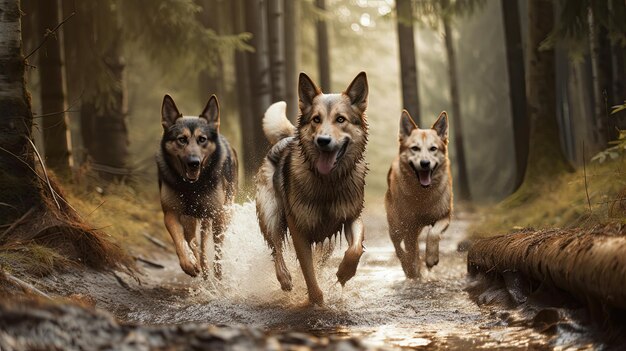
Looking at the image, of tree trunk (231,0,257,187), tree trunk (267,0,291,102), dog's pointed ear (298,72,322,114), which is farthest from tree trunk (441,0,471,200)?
dog's pointed ear (298,72,322,114)

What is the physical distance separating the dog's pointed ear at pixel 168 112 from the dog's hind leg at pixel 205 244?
3.67ft

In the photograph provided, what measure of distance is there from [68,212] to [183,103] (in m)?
16.8

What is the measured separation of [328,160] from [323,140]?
23cm

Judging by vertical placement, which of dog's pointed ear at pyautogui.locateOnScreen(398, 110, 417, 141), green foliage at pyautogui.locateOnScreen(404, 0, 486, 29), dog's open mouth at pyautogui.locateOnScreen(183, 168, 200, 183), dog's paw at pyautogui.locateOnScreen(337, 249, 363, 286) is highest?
green foliage at pyautogui.locateOnScreen(404, 0, 486, 29)

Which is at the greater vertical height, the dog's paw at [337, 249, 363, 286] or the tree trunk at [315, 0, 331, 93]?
the tree trunk at [315, 0, 331, 93]

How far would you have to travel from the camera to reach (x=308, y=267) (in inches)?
255

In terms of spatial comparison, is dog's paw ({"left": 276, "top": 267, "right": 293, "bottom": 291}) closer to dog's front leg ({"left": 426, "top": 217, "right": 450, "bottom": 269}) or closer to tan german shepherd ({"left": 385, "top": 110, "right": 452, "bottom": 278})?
dog's front leg ({"left": 426, "top": 217, "right": 450, "bottom": 269})

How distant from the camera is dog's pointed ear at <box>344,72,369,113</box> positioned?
646cm

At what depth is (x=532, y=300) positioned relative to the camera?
535 centimetres

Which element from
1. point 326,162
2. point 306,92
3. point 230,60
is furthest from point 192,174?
point 230,60

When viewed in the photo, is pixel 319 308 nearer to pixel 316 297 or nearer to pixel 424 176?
pixel 316 297

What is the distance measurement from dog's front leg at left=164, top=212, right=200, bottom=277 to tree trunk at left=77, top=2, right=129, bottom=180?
5443 mm

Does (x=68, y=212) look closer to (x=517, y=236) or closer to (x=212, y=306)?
(x=212, y=306)

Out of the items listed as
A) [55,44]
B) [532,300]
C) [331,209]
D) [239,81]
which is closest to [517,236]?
[532,300]
